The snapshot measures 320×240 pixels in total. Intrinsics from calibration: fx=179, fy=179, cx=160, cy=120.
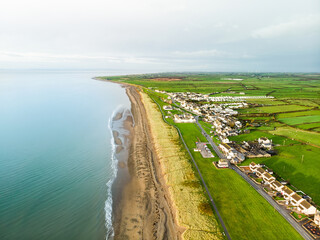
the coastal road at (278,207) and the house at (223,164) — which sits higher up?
the house at (223,164)

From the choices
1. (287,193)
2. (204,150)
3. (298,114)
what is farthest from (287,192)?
(298,114)

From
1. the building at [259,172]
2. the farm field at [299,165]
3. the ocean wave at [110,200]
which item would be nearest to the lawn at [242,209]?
the building at [259,172]

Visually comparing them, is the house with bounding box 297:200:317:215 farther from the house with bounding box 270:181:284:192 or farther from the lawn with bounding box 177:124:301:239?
the house with bounding box 270:181:284:192

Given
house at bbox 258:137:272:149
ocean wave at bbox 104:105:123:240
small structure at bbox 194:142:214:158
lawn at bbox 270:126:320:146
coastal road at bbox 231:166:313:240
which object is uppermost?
house at bbox 258:137:272:149

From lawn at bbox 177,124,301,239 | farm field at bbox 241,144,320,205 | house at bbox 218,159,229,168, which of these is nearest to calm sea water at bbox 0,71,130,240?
lawn at bbox 177,124,301,239

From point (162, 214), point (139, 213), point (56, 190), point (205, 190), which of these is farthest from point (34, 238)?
point (205, 190)

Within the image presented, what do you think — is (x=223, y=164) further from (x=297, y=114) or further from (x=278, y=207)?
(x=297, y=114)

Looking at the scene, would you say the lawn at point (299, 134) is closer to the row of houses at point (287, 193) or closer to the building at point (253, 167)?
the building at point (253, 167)
